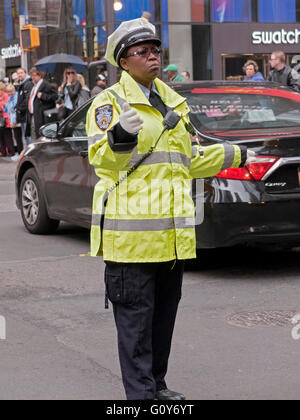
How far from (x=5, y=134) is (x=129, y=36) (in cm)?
1916

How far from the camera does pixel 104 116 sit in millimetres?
3918

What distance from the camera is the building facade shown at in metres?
31.8

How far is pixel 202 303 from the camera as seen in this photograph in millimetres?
6605

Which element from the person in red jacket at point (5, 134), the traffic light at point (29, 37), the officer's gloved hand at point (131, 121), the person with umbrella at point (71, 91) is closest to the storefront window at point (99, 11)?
the person in red jacket at point (5, 134)

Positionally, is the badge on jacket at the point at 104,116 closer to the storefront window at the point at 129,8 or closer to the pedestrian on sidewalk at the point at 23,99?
the pedestrian on sidewalk at the point at 23,99

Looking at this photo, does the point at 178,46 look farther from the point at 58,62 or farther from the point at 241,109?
the point at 241,109

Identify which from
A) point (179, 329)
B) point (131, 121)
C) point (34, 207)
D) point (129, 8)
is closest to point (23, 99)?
point (34, 207)

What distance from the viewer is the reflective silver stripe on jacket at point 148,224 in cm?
402

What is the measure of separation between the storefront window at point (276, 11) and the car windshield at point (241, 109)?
2542cm

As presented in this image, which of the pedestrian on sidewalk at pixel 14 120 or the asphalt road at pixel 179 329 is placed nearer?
the asphalt road at pixel 179 329

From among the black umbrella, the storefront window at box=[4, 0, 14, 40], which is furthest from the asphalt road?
the storefront window at box=[4, 0, 14, 40]

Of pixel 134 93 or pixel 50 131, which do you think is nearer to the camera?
pixel 134 93

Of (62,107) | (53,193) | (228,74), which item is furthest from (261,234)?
(228,74)

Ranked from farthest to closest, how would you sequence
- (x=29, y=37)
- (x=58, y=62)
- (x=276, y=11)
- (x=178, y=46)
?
1. (x=276, y=11)
2. (x=178, y=46)
3. (x=58, y=62)
4. (x=29, y=37)
